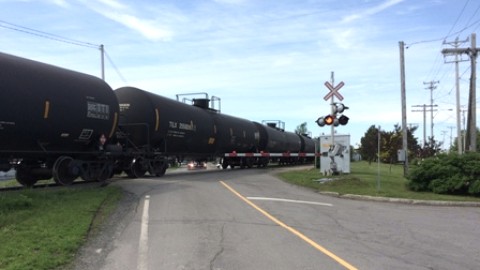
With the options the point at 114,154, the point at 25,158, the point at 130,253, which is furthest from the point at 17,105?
the point at 130,253

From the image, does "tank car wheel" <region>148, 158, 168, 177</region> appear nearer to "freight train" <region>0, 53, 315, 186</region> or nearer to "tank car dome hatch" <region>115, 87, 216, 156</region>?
"freight train" <region>0, 53, 315, 186</region>

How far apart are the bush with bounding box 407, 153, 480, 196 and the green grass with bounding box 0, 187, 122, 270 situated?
11660 mm

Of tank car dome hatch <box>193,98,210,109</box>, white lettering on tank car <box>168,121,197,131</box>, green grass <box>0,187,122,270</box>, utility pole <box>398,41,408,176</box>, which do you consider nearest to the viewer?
green grass <box>0,187,122,270</box>

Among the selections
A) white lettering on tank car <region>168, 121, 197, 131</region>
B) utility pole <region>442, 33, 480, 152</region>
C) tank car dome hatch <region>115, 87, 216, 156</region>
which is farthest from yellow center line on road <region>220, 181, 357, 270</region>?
utility pole <region>442, 33, 480, 152</region>

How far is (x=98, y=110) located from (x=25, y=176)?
11.9 feet

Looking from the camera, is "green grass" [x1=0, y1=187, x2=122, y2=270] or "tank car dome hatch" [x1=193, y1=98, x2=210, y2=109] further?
"tank car dome hatch" [x1=193, y1=98, x2=210, y2=109]

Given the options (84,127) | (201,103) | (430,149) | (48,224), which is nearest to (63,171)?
(84,127)

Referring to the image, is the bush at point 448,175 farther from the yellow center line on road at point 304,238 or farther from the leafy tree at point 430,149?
the leafy tree at point 430,149

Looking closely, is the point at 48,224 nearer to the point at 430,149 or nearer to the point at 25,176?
the point at 25,176

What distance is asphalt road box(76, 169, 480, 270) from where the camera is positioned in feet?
25.1

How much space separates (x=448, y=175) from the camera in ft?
63.5

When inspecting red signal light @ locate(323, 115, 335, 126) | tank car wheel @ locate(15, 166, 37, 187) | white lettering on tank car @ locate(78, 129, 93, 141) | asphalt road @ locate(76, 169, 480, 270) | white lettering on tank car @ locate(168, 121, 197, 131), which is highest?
red signal light @ locate(323, 115, 335, 126)

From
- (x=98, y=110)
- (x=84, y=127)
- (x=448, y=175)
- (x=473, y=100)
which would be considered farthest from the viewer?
(x=473, y=100)

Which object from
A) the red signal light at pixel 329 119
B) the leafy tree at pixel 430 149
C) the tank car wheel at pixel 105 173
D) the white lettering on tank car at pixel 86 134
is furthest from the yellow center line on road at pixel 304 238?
the leafy tree at pixel 430 149
